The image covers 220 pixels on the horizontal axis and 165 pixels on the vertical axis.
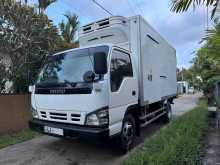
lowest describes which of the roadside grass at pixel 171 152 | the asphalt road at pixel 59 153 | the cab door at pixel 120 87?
the asphalt road at pixel 59 153

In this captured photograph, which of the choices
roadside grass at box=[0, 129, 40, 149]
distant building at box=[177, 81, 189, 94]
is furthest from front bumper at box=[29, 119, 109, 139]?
distant building at box=[177, 81, 189, 94]

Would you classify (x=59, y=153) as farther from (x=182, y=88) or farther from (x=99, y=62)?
(x=182, y=88)

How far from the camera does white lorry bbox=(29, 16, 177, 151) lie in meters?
4.62

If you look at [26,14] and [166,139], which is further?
[26,14]

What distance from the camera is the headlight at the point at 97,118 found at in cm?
457

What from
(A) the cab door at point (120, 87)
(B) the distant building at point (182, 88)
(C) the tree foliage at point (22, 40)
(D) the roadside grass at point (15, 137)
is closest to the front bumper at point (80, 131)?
(A) the cab door at point (120, 87)

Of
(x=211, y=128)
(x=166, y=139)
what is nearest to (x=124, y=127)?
(x=166, y=139)

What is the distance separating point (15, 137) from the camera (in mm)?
7336

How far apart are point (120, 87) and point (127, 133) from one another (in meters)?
1.13

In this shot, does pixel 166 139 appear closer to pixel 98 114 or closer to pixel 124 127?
pixel 124 127

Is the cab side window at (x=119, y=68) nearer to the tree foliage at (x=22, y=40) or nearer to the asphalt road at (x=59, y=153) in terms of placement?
the asphalt road at (x=59, y=153)

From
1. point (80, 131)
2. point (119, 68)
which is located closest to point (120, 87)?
point (119, 68)

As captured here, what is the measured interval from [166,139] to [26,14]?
7.05 metres

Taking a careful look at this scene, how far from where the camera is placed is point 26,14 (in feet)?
30.9
